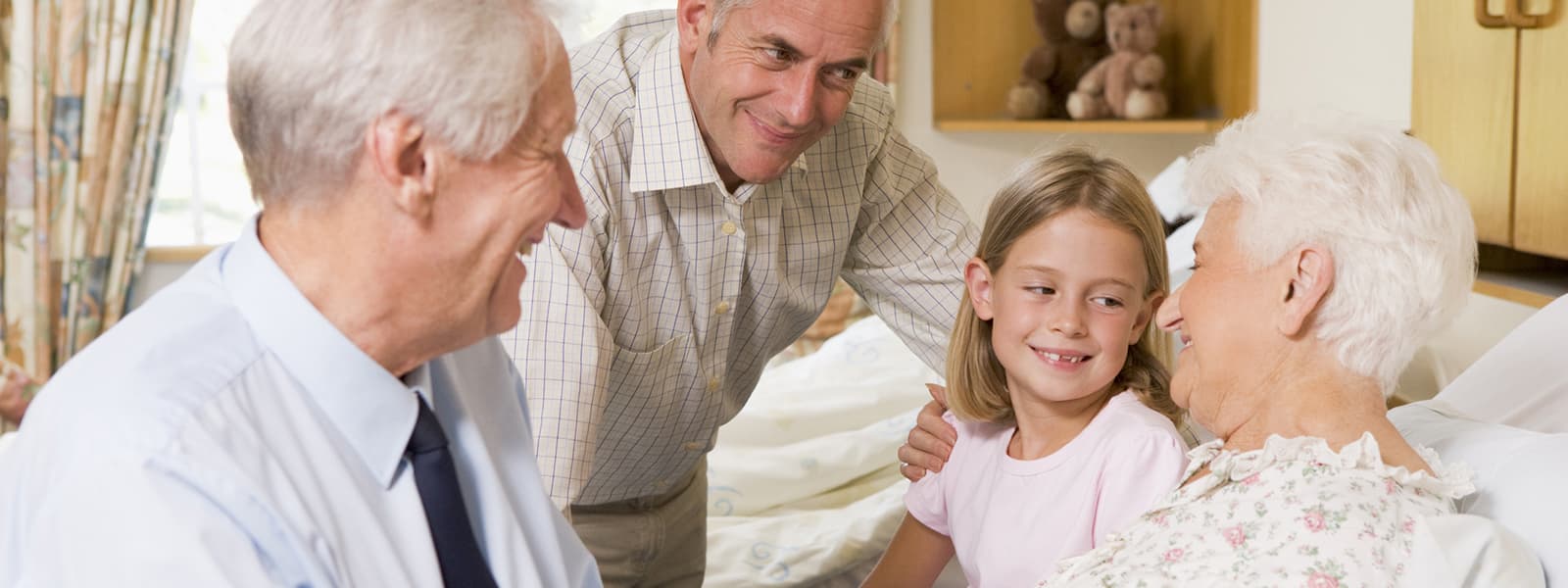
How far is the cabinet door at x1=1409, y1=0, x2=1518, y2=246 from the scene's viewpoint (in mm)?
1975

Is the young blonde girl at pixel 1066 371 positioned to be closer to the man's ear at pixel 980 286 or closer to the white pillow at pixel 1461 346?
the man's ear at pixel 980 286

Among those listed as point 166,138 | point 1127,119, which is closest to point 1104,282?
point 1127,119

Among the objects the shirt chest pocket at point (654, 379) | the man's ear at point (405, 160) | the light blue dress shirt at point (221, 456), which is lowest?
the shirt chest pocket at point (654, 379)

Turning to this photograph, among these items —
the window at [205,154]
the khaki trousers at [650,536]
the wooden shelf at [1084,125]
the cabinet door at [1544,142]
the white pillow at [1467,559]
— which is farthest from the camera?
the window at [205,154]

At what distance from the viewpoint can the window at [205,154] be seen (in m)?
4.45

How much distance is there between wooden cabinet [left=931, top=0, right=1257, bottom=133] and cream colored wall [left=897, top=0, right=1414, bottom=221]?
109 millimetres

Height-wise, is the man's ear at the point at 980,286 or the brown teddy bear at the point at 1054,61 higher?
the brown teddy bear at the point at 1054,61

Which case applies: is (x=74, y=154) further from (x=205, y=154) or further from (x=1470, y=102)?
(x=1470, y=102)

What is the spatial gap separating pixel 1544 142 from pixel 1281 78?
1.63m

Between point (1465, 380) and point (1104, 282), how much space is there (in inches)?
20.3

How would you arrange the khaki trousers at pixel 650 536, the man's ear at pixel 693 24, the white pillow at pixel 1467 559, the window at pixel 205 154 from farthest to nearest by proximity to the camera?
1. the window at pixel 205 154
2. the khaki trousers at pixel 650 536
3. the man's ear at pixel 693 24
4. the white pillow at pixel 1467 559

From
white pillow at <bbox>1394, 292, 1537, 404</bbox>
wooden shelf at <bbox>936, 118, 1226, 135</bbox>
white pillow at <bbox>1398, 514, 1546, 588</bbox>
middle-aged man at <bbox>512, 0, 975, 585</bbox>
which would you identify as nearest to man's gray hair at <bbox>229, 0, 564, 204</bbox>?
middle-aged man at <bbox>512, 0, 975, 585</bbox>

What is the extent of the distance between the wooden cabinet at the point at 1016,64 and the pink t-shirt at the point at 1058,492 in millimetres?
2530

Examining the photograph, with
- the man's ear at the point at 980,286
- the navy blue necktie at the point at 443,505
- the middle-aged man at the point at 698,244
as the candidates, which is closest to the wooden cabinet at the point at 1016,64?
the middle-aged man at the point at 698,244
